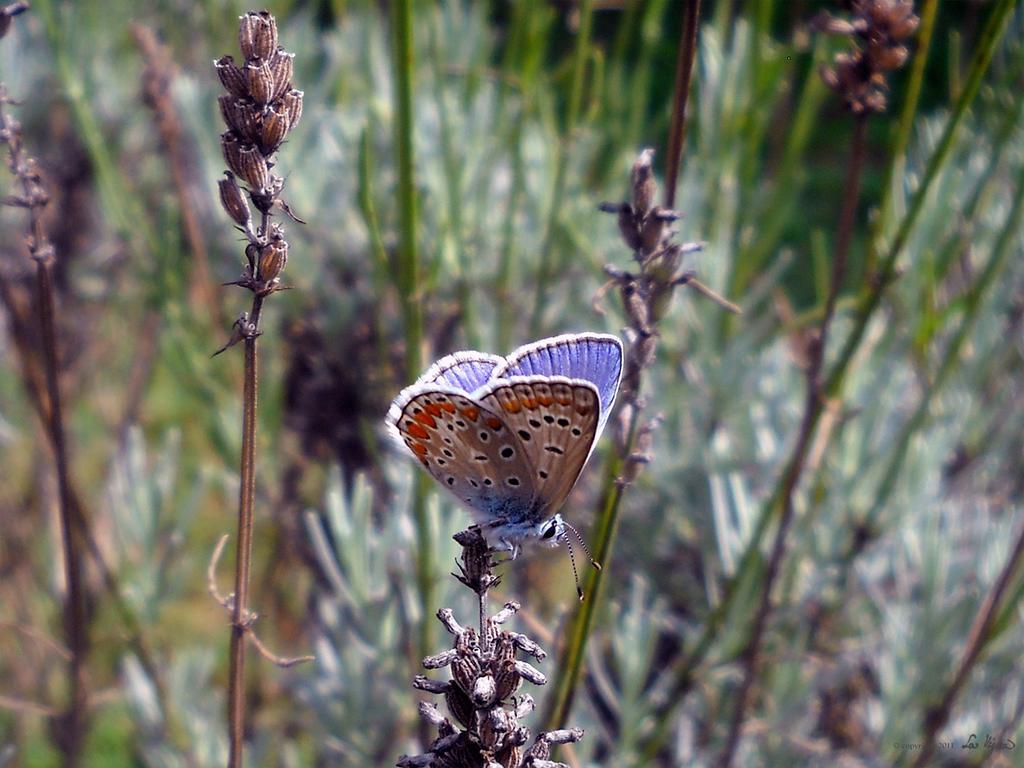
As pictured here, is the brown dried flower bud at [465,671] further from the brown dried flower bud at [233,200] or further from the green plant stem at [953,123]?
the green plant stem at [953,123]

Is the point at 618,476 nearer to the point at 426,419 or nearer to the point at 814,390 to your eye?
the point at 426,419

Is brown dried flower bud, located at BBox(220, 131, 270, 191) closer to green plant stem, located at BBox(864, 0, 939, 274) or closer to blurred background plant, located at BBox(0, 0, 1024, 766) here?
blurred background plant, located at BBox(0, 0, 1024, 766)

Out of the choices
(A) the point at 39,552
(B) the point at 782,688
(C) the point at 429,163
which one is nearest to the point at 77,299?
(A) the point at 39,552

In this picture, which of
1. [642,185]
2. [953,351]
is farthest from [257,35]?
[953,351]

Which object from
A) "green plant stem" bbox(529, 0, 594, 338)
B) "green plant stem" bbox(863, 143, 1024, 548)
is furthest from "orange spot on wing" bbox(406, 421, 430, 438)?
"green plant stem" bbox(863, 143, 1024, 548)

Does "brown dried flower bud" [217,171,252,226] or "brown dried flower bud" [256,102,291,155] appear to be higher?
"brown dried flower bud" [256,102,291,155]

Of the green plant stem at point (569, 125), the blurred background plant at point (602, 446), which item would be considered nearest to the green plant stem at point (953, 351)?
the blurred background plant at point (602, 446)
